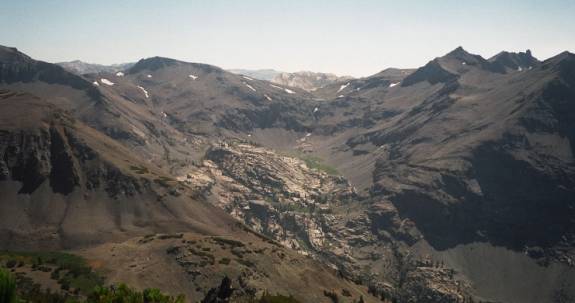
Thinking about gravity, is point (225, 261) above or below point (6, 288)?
below

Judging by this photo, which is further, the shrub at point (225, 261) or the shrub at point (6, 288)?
the shrub at point (225, 261)

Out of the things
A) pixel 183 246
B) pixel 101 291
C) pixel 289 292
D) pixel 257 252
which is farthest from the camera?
pixel 257 252

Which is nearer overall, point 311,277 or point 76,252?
point 311,277

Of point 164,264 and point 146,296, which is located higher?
point 146,296

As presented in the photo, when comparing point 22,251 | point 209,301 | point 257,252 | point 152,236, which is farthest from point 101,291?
point 22,251

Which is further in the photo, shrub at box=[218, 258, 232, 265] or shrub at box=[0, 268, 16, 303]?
shrub at box=[218, 258, 232, 265]

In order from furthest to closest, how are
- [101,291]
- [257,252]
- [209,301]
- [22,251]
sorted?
1. [22,251]
2. [257,252]
3. [209,301]
4. [101,291]

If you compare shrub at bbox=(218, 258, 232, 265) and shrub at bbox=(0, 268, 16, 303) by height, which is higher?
shrub at bbox=(0, 268, 16, 303)

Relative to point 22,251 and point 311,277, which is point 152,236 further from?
point 311,277

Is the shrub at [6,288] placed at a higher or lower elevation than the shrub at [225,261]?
higher

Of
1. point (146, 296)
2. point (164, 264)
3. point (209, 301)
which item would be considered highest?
point (146, 296)

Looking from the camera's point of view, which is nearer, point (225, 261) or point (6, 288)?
point (6, 288)
